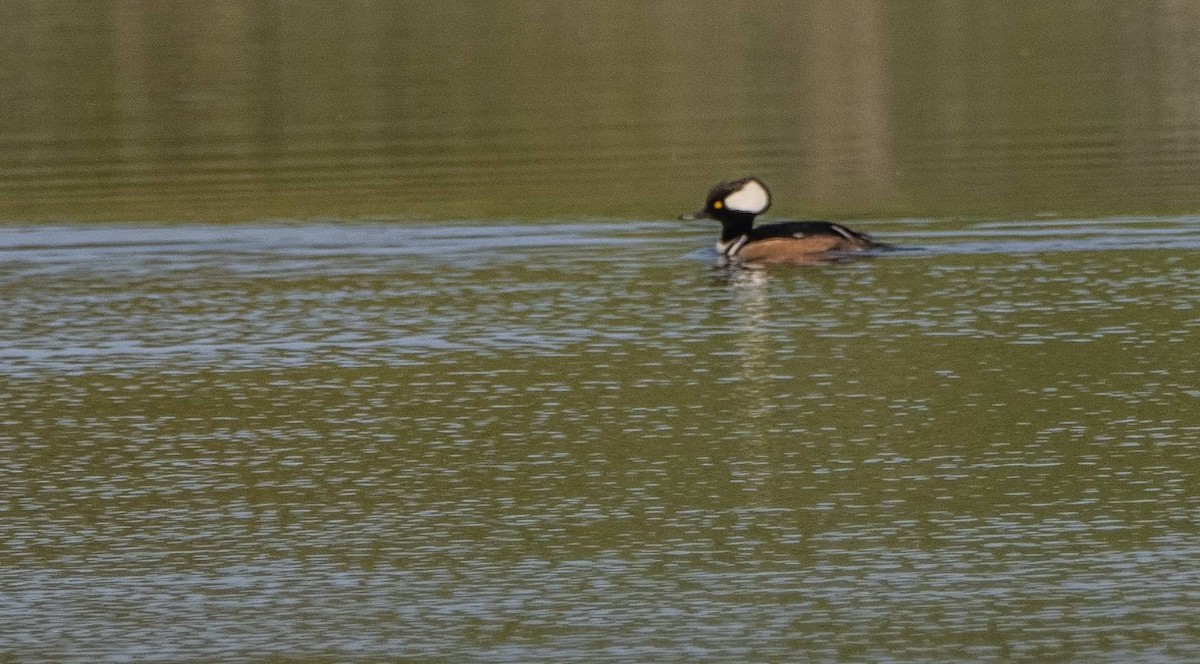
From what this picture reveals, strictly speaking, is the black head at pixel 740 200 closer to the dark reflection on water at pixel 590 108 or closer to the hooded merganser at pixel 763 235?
the hooded merganser at pixel 763 235

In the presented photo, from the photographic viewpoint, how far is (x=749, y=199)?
64.8 feet

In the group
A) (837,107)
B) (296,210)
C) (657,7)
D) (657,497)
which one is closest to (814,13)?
(657,7)

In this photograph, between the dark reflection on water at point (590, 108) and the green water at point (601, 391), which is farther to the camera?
the dark reflection on water at point (590, 108)

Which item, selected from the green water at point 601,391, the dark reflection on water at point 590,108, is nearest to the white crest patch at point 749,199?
the green water at point 601,391

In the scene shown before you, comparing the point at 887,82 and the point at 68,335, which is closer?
the point at 68,335

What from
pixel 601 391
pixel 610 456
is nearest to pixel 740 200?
pixel 601 391

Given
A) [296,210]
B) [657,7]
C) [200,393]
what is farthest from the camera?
[657,7]

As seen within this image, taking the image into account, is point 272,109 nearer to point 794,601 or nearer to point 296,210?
point 296,210

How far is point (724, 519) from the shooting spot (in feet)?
33.4

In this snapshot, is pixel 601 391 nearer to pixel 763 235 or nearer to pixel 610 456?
pixel 610 456

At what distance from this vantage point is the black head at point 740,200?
19.8 metres

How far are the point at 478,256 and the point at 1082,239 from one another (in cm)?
444

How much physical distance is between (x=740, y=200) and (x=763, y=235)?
36.3 inches

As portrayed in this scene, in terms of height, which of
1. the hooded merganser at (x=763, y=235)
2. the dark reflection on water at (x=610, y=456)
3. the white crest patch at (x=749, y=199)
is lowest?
the dark reflection on water at (x=610, y=456)
